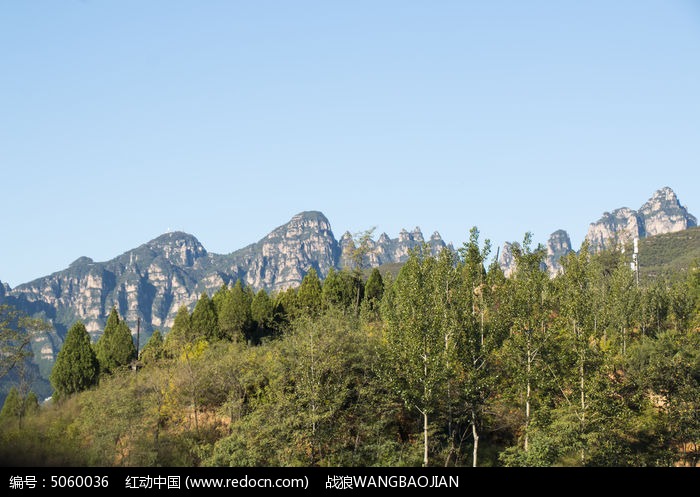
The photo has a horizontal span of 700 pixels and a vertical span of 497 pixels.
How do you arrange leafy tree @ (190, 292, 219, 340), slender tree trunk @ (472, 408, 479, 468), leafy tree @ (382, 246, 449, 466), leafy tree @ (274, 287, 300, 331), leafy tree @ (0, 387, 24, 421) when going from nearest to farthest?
leafy tree @ (382, 246, 449, 466) < slender tree trunk @ (472, 408, 479, 468) < leafy tree @ (0, 387, 24, 421) < leafy tree @ (190, 292, 219, 340) < leafy tree @ (274, 287, 300, 331)

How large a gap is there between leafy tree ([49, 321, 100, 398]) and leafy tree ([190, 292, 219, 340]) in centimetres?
875

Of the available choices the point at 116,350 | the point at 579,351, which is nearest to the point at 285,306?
the point at 116,350

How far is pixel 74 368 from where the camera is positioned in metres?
54.4

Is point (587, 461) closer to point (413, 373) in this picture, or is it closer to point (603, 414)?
point (603, 414)

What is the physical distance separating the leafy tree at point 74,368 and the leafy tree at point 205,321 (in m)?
8.75

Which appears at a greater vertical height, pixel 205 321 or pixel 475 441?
pixel 205 321

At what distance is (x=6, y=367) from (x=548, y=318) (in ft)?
106

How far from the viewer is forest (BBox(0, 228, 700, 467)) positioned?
32.7m

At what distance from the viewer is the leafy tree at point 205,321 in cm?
6016

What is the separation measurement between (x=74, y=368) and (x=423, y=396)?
109 ft

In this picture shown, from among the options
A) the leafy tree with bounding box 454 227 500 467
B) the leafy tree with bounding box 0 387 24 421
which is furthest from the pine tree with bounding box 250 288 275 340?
the leafy tree with bounding box 454 227 500 467

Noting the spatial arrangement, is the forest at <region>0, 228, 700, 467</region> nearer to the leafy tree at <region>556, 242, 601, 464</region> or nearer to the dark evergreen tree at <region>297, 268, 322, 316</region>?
the leafy tree at <region>556, 242, 601, 464</region>

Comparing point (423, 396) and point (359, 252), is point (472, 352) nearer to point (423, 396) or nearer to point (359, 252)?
point (423, 396)

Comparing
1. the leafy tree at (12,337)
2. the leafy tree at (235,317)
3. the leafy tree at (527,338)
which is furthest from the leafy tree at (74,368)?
the leafy tree at (527,338)
